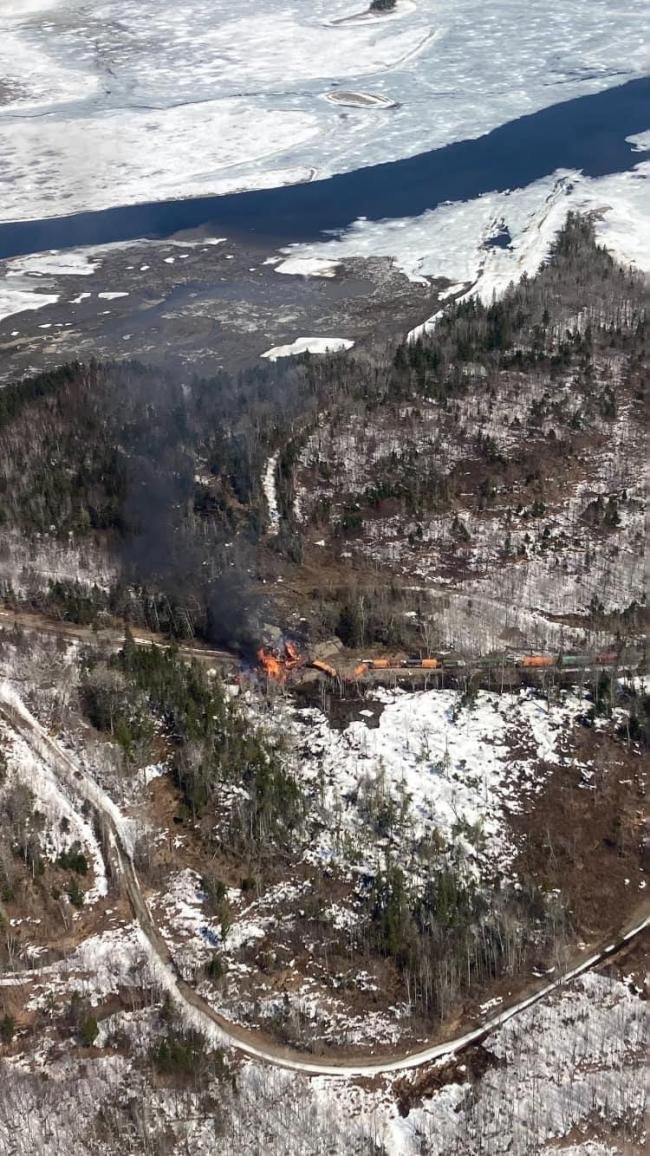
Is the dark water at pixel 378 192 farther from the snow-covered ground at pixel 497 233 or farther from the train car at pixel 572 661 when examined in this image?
the train car at pixel 572 661

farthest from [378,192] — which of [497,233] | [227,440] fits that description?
[227,440]

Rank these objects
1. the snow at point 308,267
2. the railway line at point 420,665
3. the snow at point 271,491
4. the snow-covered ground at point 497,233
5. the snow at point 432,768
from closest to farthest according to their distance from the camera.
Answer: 1. the snow at point 432,768
2. the railway line at point 420,665
3. the snow at point 271,491
4. the snow-covered ground at point 497,233
5. the snow at point 308,267

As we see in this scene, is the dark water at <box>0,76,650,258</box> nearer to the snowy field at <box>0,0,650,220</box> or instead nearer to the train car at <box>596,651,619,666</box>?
the snowy field at <box>0,0,650,220</box>

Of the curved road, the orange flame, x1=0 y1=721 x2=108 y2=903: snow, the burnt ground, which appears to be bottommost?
the curved road

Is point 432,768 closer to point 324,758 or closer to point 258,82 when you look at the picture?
point 324,758

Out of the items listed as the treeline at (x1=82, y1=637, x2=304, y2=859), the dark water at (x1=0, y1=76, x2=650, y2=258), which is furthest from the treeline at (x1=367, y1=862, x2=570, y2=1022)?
the dark water at (x1=0, y1=76, x2=650, y2=258)

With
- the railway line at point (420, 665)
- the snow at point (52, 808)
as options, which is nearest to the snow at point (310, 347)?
the railway line at point (420, 665)
